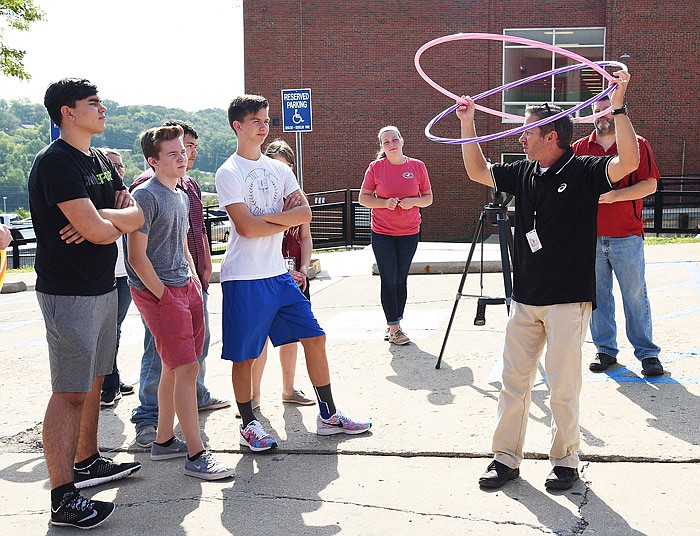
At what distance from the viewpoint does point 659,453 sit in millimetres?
4949

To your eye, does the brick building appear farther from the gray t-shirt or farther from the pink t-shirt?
the gray t-shirt

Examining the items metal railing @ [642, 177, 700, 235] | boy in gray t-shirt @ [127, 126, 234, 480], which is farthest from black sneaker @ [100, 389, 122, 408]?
metal railing @ [642, 177, 700, 235]

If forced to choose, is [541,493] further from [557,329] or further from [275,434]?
[275,434]

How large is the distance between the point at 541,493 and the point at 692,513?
749mm

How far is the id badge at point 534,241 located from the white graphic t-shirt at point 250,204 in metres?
1.67

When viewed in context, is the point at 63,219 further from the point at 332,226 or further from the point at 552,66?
the point at 552,66

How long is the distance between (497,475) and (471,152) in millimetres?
1840

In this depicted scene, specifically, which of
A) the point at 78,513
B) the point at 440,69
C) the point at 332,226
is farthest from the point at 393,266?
the point at 440,69

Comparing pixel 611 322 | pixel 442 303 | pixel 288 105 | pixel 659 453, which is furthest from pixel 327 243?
pixel 659 453

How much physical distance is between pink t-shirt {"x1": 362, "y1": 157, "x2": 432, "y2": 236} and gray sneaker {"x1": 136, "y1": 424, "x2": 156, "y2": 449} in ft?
11.4

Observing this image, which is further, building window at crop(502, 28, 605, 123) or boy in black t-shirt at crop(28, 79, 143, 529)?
building window at crop(502, 28, 605, 123)

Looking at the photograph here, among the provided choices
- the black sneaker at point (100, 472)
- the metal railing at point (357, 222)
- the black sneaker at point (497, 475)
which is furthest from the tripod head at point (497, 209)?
the metal railing at point (357, 222)

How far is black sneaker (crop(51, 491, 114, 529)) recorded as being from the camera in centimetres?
421

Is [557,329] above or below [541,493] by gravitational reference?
above
